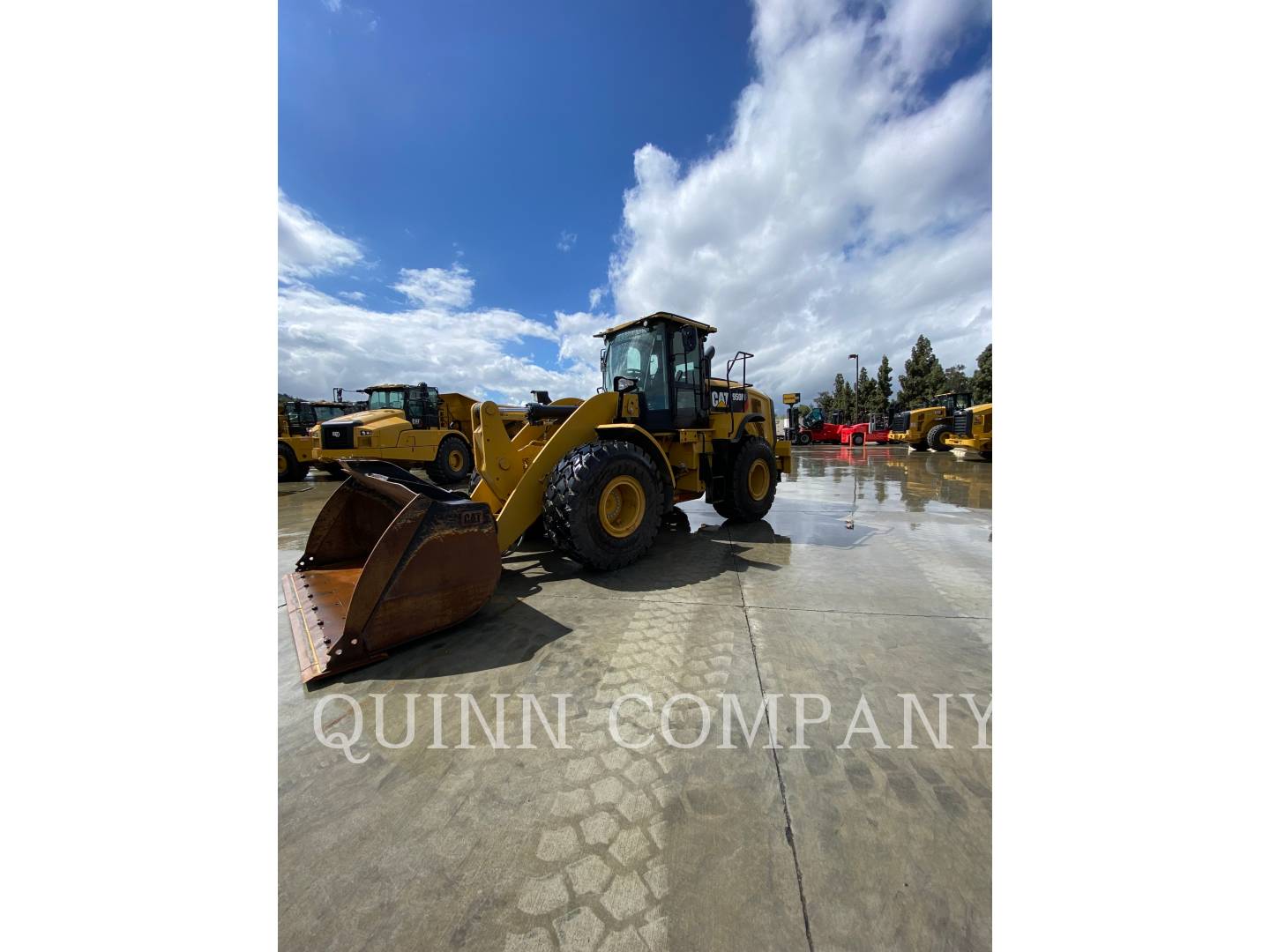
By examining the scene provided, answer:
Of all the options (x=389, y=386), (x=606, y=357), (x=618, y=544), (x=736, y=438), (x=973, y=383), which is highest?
(x=973, y=383)

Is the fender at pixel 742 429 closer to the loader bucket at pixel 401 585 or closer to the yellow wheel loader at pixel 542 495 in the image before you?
the yellow wheel loader at pixel 542 495

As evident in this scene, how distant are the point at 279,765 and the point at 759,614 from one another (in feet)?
8.60

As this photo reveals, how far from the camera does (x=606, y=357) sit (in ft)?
18.8

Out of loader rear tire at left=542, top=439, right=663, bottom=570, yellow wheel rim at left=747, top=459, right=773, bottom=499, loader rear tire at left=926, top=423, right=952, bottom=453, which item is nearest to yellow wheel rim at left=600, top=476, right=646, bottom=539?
loader rear tire at left=542, top=439, right=663, bottom=570

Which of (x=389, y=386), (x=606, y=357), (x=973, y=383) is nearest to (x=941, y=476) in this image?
(x=606, y=357)

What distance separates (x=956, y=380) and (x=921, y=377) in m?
5.99

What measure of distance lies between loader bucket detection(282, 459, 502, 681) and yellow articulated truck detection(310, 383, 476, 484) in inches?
288

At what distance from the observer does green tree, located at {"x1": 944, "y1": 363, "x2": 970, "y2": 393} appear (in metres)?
41.2

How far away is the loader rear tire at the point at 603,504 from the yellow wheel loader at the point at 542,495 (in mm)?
11

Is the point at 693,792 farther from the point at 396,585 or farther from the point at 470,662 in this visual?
the point at 396,585

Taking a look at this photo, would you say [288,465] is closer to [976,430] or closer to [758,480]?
[758,480]

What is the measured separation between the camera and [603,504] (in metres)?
3.98

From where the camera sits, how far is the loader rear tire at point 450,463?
11.8 metres

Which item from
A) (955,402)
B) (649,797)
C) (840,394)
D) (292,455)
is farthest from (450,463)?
(840,394)
